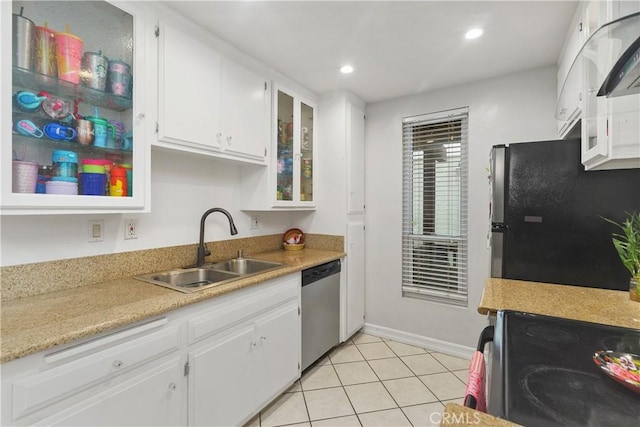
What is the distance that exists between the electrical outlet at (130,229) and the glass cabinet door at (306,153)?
135cm

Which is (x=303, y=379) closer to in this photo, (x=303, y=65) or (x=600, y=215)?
(x=600, y=215)

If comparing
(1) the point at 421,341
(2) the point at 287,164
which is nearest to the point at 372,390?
(1) the point at 421,341

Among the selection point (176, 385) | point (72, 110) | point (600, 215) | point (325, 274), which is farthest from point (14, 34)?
point (600, 215)

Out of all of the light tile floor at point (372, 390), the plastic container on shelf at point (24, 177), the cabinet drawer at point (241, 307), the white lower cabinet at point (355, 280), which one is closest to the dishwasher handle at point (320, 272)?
the cabinet drawer at point (241, 307)

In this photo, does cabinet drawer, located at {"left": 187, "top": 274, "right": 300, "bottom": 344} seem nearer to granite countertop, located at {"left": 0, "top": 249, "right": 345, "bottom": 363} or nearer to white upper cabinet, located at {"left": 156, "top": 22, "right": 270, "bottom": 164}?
granite countertop, located at {"left": 0, "top": 249, "right": 345, "bottom": 363}

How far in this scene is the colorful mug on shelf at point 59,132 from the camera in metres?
1.21

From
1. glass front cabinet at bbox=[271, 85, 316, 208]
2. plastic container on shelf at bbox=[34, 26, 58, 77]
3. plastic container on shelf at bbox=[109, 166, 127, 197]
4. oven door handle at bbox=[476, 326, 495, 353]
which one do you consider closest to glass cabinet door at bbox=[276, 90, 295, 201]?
glass front cabinet at bbox=[271, 85, 316, 208]

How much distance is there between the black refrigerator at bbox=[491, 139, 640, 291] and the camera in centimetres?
146

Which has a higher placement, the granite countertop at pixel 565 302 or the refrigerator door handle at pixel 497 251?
the refrigerator door handle at pixel 497 251

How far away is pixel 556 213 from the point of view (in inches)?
61.3

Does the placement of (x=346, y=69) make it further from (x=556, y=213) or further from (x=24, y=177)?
(x=24, y=177)

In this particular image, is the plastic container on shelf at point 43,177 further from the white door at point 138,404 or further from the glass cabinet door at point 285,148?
the glass cabinet door at point 285,148

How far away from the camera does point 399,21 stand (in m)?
1.67

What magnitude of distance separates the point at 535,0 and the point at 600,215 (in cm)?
117
